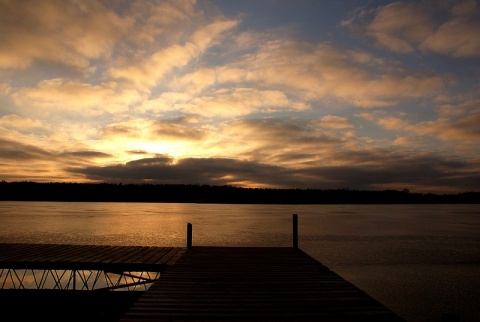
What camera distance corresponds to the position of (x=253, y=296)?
25.9 feet

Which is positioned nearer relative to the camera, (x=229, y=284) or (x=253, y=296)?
(x=253, y=296)

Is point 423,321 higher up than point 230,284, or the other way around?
point 230,284

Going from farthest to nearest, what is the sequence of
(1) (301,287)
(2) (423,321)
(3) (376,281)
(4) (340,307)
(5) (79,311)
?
(3) (376,281) < (2) (423,321) < (5) (79,311) < (1) (301,287) < (4) (340,307)

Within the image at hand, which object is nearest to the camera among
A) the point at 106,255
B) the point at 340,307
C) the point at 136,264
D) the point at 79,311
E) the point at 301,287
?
the point at 340,307

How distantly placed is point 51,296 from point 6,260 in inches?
128

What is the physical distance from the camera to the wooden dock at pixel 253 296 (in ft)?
21.7

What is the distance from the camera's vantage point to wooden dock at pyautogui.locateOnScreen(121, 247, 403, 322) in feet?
21.7

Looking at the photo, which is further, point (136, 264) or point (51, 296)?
point (51, 296)

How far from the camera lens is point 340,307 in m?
7.09

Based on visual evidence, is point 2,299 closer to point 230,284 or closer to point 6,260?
point 6,260

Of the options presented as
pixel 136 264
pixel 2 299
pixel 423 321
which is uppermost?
pixel 136 264

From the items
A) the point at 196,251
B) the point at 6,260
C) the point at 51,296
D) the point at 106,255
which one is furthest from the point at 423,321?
the point at 6,260

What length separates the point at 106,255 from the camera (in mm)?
13891

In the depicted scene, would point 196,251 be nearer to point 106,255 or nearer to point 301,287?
point 106,255
